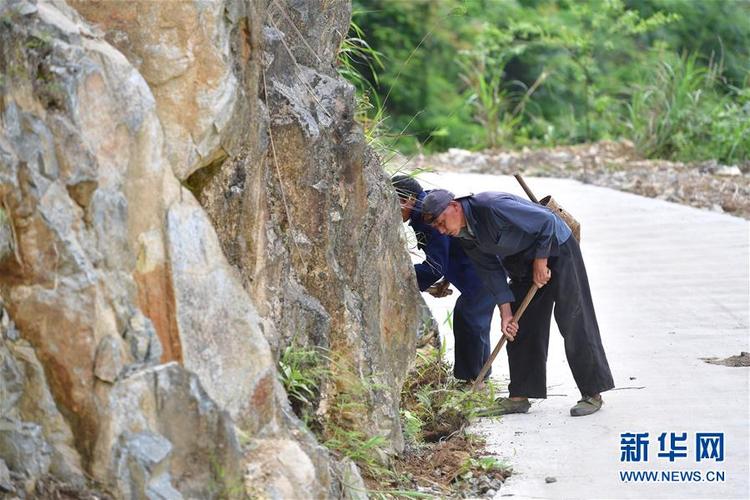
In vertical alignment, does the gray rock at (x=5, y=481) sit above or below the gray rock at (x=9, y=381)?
below

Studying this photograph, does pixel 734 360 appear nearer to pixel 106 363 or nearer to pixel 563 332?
pixel 563 332

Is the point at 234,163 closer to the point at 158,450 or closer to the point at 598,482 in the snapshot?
the point at 158,450

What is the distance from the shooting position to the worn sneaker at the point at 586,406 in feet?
22.9

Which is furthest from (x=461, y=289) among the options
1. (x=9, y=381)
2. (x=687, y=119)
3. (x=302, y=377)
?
(x=687, y=119)

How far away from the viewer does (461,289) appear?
25.0 feet

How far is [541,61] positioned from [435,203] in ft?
42.4

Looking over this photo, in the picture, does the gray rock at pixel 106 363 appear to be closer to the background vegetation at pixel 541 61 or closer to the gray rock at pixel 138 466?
the gray rock at pixel 138 466

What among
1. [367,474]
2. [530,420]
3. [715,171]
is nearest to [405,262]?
[530,420]

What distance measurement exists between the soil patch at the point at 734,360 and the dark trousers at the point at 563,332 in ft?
3.61

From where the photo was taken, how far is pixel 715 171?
14.3 m

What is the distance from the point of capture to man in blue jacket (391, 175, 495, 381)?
7.51m

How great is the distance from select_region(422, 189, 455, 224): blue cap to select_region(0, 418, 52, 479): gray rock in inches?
127

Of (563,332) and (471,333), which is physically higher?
(563,332)

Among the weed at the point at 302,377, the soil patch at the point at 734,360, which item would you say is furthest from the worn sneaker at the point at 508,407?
the weed at the point at 302,377
